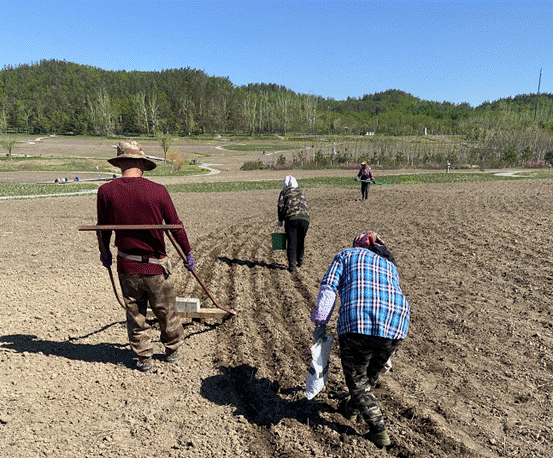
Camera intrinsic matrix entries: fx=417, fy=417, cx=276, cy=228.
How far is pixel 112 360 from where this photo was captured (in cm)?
507

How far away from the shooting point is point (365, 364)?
11.5 feet

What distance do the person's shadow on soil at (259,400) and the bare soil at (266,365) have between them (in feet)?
0.05

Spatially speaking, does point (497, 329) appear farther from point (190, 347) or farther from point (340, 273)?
point (190, 347)

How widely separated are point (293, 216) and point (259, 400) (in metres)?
4.39

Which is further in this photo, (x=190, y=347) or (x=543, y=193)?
(x=543, y=193)

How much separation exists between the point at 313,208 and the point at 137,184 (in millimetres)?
12717

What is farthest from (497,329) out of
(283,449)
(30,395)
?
(30,395)

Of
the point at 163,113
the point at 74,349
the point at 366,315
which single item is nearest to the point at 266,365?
the point at 366,315

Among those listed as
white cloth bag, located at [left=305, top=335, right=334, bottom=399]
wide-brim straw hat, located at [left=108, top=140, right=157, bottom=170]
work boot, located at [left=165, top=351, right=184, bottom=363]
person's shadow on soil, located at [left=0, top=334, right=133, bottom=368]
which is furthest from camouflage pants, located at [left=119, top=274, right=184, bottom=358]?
white cloth bag, located at [left=305, top=335, right=334, bottom=399]

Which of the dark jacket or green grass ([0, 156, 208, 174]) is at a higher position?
the dark jacket

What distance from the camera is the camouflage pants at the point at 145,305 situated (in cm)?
445

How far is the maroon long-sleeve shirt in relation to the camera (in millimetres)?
4266

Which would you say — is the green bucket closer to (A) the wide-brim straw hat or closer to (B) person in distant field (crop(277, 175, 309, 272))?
(B) person in distant field (crop(277, 175, 309, 272))

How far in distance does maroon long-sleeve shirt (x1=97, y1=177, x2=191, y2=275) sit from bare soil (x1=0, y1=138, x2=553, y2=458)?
4.40 feet
